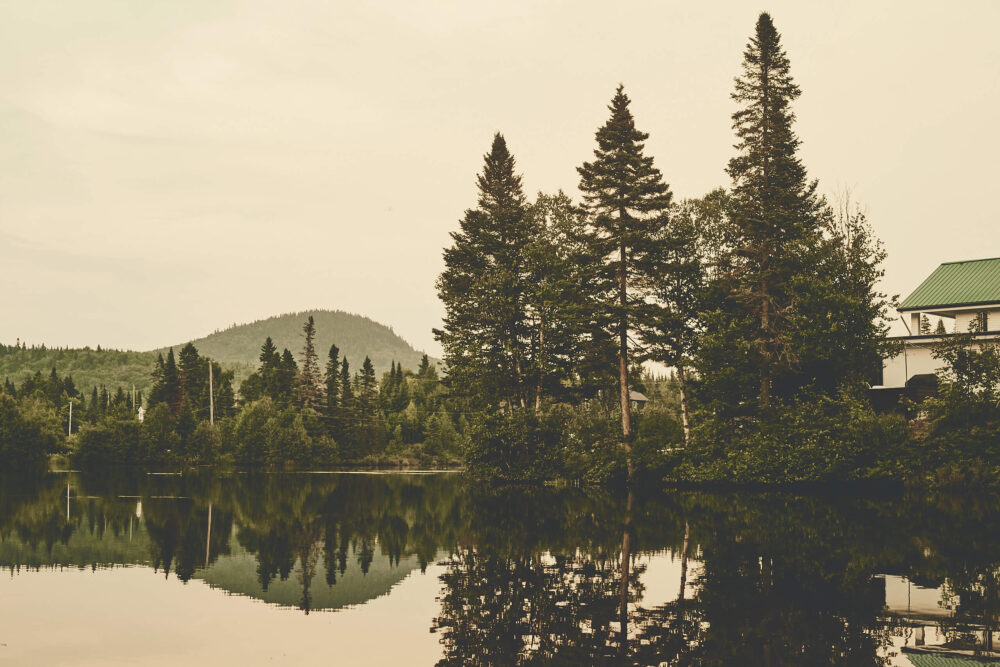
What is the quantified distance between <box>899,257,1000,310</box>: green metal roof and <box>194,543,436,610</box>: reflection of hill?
4389 centimetres

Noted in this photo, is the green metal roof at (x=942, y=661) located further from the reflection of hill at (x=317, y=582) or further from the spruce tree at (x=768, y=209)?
the spruce tree at (x=768, y=209)

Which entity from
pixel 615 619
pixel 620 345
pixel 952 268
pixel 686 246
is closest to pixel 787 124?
pixel 686 246

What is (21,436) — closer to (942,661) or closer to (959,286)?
(959,286)

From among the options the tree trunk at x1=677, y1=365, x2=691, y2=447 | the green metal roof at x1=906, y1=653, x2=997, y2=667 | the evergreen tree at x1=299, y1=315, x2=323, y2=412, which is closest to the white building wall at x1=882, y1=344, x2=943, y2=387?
the tree trunk at x1=677, y1=365, x2=691, y2=447

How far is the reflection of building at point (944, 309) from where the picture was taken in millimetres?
49562

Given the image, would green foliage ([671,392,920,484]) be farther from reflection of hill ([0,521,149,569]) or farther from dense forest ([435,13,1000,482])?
reflection of hill ([0,521,149,569])

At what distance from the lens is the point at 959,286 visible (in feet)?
173

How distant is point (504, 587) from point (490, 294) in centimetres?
3865

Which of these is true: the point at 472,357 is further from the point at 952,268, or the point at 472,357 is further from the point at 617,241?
the point at 952,268

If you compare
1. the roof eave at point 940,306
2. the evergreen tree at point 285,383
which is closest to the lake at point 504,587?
the roof eave at point 940,306

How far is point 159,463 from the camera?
311 ft

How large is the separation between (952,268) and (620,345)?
24.5 metres

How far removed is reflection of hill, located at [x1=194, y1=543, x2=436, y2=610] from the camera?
1430 centimetres

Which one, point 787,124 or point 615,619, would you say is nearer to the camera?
point 615,619
